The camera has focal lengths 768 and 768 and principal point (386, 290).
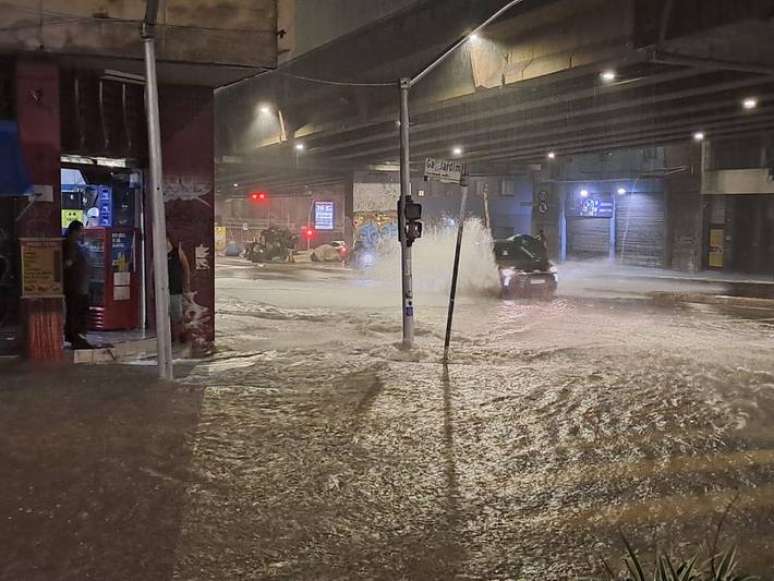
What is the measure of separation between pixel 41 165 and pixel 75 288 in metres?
1.78

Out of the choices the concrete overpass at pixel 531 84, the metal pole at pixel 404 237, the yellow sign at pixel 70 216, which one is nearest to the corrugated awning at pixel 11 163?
the yellow sign at pixel 70 216

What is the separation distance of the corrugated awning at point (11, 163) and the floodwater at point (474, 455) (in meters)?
3.44

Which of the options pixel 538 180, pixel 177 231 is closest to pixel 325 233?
pixel 538 180

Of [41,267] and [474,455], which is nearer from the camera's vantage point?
[474,455]

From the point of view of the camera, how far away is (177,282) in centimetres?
1154

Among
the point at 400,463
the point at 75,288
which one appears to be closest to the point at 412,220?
the point at 75,288

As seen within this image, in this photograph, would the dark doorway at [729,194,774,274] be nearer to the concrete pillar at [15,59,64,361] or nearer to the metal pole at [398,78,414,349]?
the metal pole at [398,78,414,349]

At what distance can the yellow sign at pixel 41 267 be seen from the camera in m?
10.4

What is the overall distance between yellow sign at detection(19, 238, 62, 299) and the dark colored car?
43.4 ft

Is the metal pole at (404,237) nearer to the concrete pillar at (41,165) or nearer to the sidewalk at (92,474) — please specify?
the sidewalk at (92,474)

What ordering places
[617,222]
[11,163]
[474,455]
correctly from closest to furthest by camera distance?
[474,455]
[11,163]
[617,222]

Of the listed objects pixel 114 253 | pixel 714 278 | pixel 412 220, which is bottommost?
pixel 714 278

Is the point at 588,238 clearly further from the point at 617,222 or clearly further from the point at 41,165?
the point at 41,165

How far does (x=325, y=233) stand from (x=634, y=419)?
182 feet
